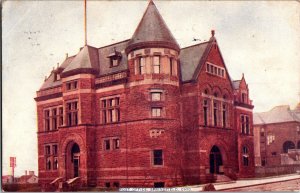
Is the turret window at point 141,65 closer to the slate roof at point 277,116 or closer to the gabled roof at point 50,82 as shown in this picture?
the gabled roof at point 50,82

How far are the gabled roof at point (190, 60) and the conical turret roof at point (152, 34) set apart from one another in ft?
0.74

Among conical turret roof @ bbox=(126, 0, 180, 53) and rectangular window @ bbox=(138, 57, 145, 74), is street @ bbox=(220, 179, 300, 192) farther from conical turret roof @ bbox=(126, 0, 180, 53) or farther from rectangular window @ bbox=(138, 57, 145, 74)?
conical turret roof @ bbox=(126, 0, 180, 53)

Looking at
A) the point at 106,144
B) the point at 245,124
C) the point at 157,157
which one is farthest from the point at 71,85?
the point at 245,124

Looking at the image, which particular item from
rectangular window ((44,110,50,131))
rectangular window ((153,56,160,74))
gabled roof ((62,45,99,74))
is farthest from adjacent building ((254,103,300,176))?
rectangular window ((44,110,50,131))

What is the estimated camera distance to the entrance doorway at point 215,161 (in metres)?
9.80

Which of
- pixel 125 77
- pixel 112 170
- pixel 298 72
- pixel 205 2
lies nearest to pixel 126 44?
pixel 125 77

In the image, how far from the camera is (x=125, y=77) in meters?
9.95

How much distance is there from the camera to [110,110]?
1003cm

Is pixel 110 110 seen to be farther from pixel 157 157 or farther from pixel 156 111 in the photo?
pixel 157 157

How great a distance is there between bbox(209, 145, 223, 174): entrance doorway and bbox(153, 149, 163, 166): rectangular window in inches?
43.2

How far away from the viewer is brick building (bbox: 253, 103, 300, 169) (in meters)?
9.43

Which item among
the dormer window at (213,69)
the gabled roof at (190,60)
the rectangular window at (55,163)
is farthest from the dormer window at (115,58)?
the rectangular window at (55,163)

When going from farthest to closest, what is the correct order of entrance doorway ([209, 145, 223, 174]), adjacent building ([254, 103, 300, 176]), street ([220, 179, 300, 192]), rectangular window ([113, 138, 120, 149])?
rectangular window ([113, 138, 120, 149]), entrance doorway ([209, 145, 223, 174]), adjacent building ([254, 103, 300, 176]), street ([220, 179, 300, 192])

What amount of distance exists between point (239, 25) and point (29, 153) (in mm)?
5275
